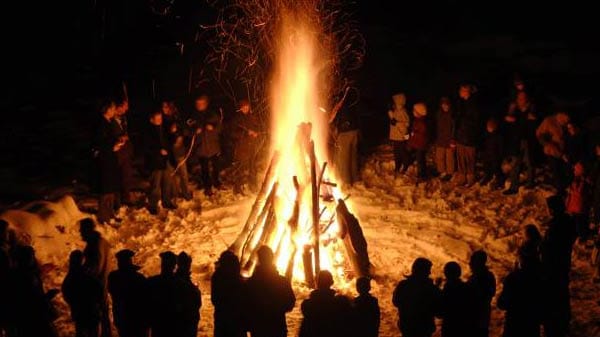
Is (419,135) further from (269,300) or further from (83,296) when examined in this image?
(83,296)

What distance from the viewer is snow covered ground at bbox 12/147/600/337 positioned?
7.88m

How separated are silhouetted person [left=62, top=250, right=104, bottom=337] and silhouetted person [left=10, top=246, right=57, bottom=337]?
0.24m

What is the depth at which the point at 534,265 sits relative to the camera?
241 inches

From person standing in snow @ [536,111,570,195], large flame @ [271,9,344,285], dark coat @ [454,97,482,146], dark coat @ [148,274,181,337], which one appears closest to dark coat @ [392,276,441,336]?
dark coat @ [148,274,181,337]

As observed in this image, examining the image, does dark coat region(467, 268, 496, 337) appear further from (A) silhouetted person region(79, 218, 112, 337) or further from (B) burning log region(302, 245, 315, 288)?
(A) silhouetted person region(79, 218, 112, 337)

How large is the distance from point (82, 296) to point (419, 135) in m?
7.21

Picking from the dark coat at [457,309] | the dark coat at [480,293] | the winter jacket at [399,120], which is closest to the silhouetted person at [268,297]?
the dark coat at [457,309]

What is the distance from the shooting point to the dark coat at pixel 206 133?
11.2m

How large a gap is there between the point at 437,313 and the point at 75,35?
801 inches

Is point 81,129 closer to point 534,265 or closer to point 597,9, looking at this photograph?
point 534,265

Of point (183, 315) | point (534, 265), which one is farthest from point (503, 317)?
point (183, 315)

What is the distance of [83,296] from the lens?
623 centimetres

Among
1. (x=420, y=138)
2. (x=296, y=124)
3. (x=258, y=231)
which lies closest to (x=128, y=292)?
(x=258, y=231)

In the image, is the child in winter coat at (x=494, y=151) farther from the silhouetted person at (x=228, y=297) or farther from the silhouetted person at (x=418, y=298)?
the silhouetted person at (x=228, y=297)
